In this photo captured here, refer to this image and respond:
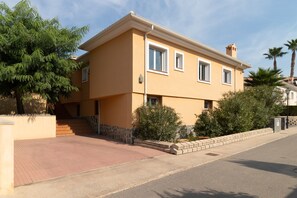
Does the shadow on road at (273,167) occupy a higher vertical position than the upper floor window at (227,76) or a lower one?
lower

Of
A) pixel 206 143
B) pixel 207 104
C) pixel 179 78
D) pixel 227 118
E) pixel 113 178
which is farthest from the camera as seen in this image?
pixel 207 104

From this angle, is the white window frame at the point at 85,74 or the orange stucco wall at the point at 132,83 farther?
the white window frame at the point at 85,74

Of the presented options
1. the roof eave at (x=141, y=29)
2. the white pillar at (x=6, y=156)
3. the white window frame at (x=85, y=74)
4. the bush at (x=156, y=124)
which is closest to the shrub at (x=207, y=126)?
the bush at (x=156, y=124)

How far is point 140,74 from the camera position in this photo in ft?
43.0

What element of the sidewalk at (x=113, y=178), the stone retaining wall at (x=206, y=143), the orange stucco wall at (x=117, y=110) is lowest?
the sidewalk at (x=113, y=178)

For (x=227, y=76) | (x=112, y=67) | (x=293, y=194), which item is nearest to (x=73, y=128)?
(x=112, y=67)

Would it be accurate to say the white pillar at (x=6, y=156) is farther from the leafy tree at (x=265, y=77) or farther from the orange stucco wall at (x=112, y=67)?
the leafy tree at (x=265, y=77)

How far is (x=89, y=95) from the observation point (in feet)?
56.6

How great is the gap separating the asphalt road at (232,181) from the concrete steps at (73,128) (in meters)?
9.87

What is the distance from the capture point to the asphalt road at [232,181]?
5793 millimetres

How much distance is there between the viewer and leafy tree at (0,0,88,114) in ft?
44.2

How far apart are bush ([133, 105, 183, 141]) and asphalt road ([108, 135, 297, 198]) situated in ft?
10.9

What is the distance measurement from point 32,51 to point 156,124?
7.75m

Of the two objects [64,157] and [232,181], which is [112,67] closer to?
[64,157]
